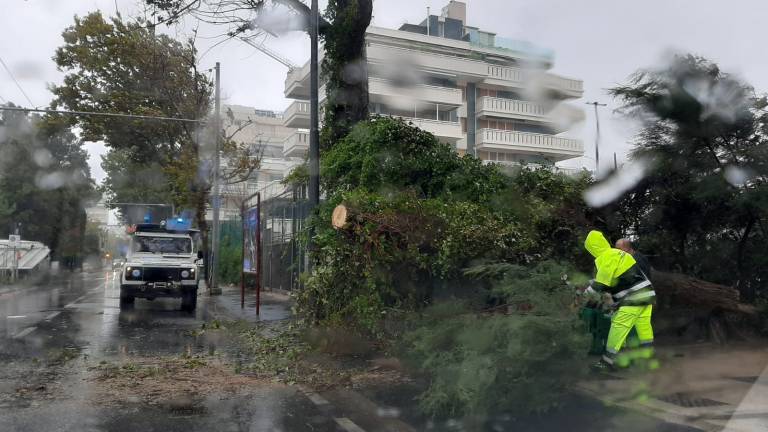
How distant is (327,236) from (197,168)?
20125mm

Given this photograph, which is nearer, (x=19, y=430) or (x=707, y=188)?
A: (x=19, y=430)

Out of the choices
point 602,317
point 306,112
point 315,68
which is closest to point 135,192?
point 306,112

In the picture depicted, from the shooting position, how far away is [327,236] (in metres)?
9.23

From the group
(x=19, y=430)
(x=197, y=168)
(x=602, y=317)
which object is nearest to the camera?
(x=19, y=430)

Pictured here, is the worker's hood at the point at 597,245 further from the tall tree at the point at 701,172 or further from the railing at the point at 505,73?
the railing at the point at 505,73

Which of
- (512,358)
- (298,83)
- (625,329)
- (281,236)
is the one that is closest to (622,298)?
(625,329)

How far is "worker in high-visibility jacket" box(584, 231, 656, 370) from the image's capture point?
23.4 feet

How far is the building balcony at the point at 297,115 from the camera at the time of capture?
3578 centimetres

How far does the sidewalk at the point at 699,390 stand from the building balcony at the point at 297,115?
28.9m

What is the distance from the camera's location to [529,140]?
22172 mm

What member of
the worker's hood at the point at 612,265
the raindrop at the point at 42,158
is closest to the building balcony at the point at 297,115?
the raindrop at the point at 42,158

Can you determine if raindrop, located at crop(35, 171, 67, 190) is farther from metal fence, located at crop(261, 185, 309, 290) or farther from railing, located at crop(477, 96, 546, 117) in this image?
railing, located at crop(477, 96, 546, 117)

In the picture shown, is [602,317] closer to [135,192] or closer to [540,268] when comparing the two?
[540,268]

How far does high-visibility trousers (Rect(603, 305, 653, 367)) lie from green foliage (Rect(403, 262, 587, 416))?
1.99 ft
